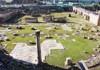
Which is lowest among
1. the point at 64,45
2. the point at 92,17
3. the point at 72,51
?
the point at 64,45

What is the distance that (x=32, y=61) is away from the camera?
109 feet

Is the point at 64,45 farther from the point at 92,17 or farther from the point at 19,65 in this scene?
the point at 92,17

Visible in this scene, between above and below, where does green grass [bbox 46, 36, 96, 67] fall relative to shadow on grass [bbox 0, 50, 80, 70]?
below

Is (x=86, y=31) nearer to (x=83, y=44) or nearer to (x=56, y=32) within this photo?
(x=56, y=32)

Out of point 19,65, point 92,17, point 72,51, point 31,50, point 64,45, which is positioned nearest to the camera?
point 19,65

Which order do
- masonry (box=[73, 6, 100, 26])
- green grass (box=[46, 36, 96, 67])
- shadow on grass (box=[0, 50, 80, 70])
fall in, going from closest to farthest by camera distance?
shadow on grass (box=[0, 50, 80, 70]), green grass (box=[46, 36, 96, 67]), masonry (box=[73, 6, 100, 26])

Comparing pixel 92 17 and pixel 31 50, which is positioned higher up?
pixel 92 17

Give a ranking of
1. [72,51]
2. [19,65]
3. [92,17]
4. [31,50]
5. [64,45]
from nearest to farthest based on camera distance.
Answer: [19,65] → [72,51] → [31,50] → [64,45] → [92,17]

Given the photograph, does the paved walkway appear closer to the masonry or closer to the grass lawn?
the grass lawn

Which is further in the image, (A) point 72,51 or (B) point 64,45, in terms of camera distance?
(B) point 64,45

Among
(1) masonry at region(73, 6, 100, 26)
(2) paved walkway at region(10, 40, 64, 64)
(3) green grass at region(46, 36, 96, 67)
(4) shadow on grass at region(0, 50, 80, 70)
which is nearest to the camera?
(4) shadow on grass at region(0, 50, 80, 70)

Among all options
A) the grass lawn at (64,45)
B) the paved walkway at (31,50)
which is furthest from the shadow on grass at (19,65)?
the grass lawn at (64,45)

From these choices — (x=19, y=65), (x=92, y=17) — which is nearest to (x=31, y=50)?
(x=19, y=65)

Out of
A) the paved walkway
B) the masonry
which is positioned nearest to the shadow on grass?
the paved walkway
